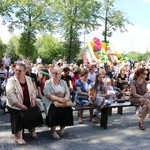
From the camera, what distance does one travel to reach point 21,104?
6.82 m

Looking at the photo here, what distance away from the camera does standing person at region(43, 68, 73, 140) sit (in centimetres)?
732

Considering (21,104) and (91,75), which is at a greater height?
(91,75)

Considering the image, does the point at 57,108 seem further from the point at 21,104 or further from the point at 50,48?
the point at 50,48

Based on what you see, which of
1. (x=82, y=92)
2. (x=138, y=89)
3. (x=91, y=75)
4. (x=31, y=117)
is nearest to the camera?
(x=31, y=117)

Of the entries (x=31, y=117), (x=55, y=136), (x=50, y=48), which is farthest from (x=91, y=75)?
(x=50, y=48)

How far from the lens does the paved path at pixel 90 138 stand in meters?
6.69

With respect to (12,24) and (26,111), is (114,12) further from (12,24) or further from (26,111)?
(26,111)

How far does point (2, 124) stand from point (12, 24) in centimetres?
3065

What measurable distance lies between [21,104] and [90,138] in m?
1.64

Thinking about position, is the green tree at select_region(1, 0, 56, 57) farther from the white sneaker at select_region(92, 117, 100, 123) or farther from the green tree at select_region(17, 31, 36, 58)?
the white sneaker at select_region(92, 117, 100, 123)

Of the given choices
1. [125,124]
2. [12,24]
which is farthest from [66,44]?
[125,124]

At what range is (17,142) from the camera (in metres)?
6.88

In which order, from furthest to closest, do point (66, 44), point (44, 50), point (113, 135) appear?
1. point (44, 50)
2. point (66, 44)
3. point (113, 135)

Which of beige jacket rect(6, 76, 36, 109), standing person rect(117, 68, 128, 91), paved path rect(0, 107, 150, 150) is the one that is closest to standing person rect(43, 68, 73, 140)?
paved path rect(0, 107, 150, 150)
